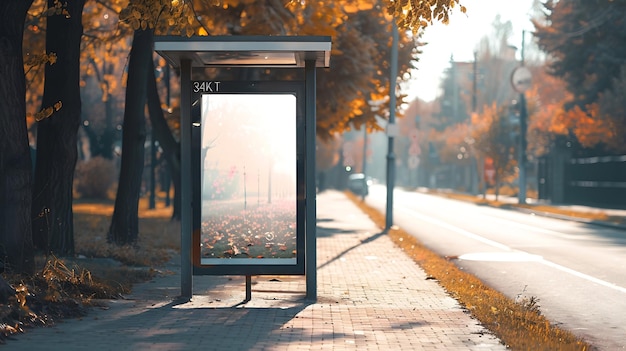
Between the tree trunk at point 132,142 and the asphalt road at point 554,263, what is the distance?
242 inches

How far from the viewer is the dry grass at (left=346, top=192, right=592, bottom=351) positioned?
984cm

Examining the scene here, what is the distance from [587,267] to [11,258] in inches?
400

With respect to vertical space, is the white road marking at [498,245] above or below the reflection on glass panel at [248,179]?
below

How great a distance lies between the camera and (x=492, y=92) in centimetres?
11500

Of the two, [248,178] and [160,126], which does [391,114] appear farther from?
[248,178]

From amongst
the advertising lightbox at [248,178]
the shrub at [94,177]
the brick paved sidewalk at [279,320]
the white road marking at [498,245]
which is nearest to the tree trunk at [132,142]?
the brick paved sidewalk at [279,320]

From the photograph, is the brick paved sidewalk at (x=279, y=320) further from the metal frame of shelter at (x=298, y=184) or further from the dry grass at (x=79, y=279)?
the metal frame of shelter at (x=298, y=184)

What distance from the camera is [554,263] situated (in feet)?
66.2

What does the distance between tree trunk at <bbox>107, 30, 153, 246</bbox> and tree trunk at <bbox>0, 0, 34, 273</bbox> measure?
27.9 ft

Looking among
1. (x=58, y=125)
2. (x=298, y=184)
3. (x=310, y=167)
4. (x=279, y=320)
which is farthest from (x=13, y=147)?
(x=58, y=125)

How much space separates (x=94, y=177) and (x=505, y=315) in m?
43.9

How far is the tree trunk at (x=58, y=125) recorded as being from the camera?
16.6 meters

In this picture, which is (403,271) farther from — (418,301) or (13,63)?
(13,63)

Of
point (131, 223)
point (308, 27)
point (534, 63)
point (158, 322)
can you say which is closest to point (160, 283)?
point (158, 322)
